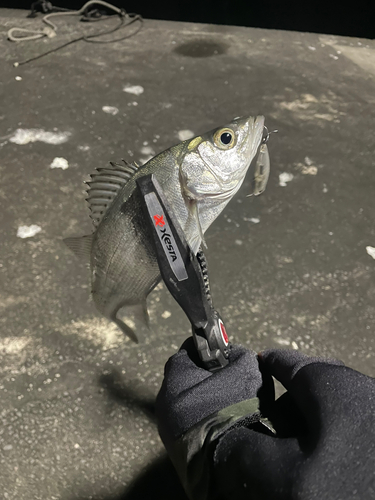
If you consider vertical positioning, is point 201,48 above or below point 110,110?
above

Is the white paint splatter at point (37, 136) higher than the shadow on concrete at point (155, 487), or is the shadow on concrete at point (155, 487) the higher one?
the white paint splatter at point (37, 136)

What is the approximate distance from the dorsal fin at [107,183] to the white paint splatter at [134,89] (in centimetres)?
220

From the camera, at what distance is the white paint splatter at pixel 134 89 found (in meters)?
2.80

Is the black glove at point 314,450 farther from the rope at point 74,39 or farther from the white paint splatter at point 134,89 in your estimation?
the rope at point 74,39

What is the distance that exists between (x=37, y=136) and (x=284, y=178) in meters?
1.39

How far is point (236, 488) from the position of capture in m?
0.68

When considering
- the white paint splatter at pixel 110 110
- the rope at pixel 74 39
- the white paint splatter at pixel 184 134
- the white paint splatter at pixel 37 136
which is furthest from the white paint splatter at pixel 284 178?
the rope at pixel 74 39

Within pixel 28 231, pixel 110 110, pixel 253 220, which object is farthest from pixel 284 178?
pixel 28 231

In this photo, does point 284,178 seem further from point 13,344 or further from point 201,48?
point 201,48

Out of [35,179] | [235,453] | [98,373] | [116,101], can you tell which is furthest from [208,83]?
[235,453]

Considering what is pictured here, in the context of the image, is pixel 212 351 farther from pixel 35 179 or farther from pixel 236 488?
pixel 35 179

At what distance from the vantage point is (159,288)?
1705mm

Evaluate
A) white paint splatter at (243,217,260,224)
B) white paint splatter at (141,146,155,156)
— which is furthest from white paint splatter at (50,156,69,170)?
white paint splatter at (243,217,260,224)

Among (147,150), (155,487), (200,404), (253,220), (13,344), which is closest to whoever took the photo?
(200,404)
